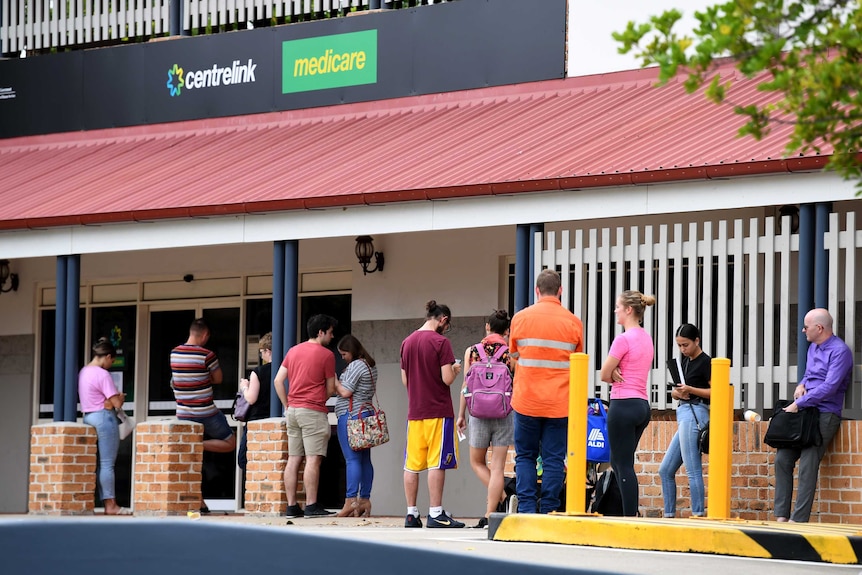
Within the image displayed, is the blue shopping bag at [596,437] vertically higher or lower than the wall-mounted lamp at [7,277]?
lower

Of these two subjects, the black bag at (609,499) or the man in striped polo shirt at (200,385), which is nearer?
the black bag at (609,499)

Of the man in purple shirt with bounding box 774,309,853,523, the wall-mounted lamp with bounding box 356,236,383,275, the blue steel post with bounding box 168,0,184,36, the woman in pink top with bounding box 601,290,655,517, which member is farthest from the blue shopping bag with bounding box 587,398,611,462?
the blue steel post with bounding box 168,0,184,36

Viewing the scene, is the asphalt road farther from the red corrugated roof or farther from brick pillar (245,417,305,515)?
brick pillar (245,417,305,515)

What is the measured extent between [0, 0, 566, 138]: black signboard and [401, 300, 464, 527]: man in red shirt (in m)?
4.30

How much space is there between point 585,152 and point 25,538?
927 cm

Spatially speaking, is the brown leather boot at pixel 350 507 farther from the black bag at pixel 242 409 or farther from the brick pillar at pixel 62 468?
the brick pillar at pixel 62 468

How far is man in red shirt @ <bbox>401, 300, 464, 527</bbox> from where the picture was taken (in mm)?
11414

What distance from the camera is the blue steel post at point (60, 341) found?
14.8 m

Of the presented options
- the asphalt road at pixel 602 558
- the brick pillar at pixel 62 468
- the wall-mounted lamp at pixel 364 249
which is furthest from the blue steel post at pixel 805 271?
the brick pillar at pixel 62 468

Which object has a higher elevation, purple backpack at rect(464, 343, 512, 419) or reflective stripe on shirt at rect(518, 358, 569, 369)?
reflective stripe on shirt at rect(518, 358, 569, 369)

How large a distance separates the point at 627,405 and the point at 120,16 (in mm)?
10614

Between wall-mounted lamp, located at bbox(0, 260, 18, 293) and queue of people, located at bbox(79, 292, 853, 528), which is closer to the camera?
queue of people, located at bbox(79, 292, 853, 528)

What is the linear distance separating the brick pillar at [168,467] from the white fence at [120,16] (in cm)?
530

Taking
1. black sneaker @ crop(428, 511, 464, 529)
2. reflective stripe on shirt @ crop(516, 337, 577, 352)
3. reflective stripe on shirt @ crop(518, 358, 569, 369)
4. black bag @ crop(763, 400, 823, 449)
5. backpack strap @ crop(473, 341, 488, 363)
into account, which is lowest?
black sneaker @ crop(428, 511, 464, 529)
